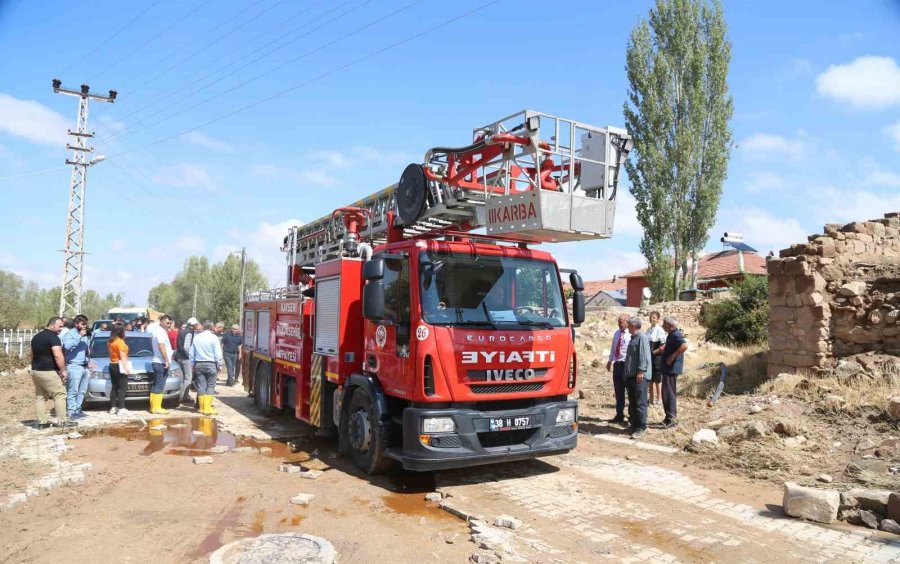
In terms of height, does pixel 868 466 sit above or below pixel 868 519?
above

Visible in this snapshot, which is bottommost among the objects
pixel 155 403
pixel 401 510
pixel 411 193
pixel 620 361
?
pixel 401 510

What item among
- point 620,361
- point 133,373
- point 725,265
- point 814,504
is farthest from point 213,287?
point 814,504

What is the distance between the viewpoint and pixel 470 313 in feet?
20.2

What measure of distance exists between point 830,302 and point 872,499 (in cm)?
A: 570

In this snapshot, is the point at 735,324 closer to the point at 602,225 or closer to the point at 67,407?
the point at 602,225

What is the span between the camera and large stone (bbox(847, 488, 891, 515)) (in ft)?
16.5

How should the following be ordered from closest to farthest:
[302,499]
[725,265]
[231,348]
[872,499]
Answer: [872,499]
[302,499]
[231,348]
[725,265]

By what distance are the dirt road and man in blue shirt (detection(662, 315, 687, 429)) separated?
1278 mm

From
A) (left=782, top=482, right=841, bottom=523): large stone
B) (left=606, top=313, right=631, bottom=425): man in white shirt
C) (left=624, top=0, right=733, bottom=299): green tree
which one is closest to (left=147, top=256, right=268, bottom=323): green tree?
(left=624, top=0, right=733, bottom=299): green tree

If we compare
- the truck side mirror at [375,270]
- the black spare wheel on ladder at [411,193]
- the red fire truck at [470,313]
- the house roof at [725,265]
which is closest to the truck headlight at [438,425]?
the red fire truck at [470,313]

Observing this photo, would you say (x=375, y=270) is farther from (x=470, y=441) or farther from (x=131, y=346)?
(x=131, y=346)

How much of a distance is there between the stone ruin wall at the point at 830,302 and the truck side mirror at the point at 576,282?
5.20 meters

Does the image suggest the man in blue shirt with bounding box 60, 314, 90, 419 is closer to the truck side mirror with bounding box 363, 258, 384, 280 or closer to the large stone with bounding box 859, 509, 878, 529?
the truck side mirror with bounding box 363, 258, 384, 280

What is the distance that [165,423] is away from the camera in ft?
32.5
